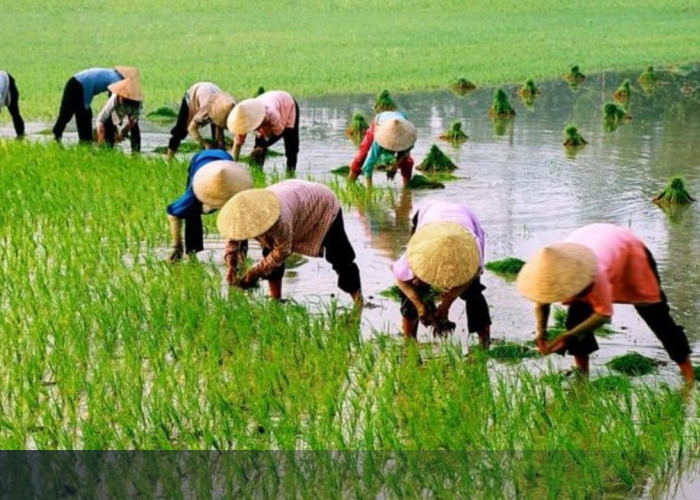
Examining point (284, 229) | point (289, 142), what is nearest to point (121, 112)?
point (289, 142)

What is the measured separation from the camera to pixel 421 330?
7402mm

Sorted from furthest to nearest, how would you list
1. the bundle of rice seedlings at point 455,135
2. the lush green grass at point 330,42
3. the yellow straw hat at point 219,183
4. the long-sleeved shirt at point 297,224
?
the lush green grass at point 330,42 → the bundle of rice seedlings at point 455,135 → the yellow straw hat at point 219,183 → the long-sleeved shirt at point 297,224

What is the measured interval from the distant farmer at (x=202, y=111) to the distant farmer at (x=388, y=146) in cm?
120

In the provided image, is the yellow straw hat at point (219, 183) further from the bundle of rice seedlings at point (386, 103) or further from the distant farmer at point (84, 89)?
the bundle of rice seedlings at point (386, 103)

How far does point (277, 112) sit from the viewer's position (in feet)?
37.1

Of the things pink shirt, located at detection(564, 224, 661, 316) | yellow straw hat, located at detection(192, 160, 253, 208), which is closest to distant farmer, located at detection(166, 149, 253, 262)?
yellow straw hat, located at detection(192, 160, 253, 208)

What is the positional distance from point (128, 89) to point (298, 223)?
538 centimetres

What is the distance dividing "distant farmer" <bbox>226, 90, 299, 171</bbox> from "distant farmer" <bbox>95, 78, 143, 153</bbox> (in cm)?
132

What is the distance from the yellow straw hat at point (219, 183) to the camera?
753 centimetres

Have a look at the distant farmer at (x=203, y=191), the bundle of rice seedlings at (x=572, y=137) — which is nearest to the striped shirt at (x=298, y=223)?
the distant farmer at (x=203, y=191)

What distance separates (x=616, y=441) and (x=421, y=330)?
219 cm

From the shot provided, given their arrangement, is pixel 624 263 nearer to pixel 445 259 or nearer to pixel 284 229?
pixel 445 259

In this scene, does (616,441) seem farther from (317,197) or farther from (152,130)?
(152,130)

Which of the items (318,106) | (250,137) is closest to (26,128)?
(250,137)
